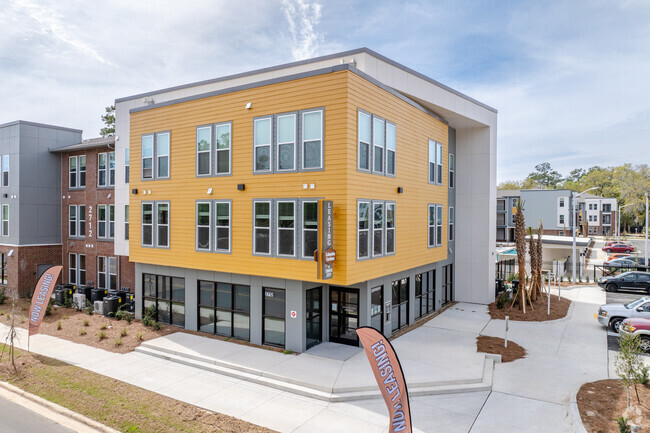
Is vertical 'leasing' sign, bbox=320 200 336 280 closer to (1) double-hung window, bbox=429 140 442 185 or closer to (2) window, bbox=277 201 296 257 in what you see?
(2) window, bbox=277 201 296 257

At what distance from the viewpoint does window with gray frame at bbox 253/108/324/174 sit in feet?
41.1

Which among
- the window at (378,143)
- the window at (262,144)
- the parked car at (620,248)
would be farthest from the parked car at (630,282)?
the parked car at (620,248)

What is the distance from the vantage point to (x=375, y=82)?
43.6 feet

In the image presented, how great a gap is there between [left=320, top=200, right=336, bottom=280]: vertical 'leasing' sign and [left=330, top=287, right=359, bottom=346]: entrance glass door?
2.16 m

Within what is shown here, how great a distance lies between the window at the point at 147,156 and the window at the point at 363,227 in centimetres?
938

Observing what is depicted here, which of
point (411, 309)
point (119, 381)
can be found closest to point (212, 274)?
point (119, 381)

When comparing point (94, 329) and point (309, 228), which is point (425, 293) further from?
point (94, 329)

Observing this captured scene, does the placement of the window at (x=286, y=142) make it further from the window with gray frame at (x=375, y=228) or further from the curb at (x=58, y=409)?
the curb at (x=58, y=409)

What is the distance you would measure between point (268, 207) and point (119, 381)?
6666 millimetres

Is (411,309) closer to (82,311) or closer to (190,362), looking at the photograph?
(190,362)

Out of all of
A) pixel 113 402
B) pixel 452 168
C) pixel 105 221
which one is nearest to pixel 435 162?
pixel 452 168

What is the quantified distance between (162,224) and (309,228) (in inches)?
280

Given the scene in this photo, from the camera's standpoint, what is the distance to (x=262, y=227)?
13633 millimetres

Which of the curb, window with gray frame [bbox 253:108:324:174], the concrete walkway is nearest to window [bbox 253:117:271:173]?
window with gray frame [bbox 253:108:324:174]
